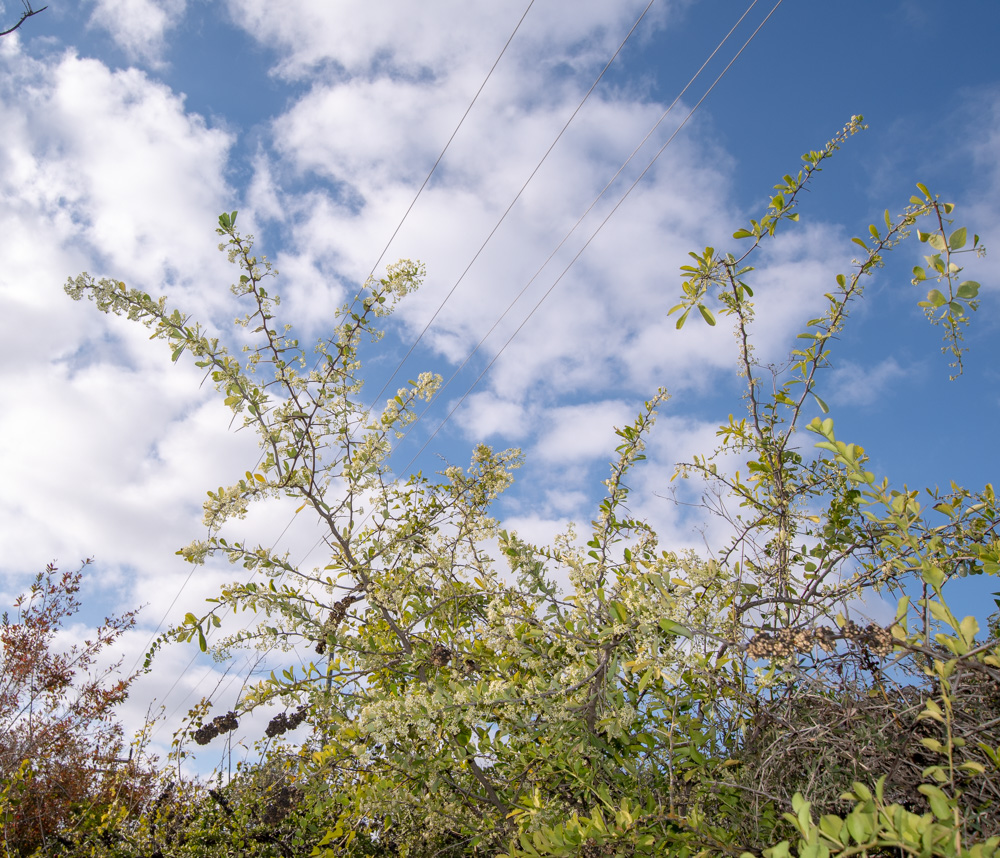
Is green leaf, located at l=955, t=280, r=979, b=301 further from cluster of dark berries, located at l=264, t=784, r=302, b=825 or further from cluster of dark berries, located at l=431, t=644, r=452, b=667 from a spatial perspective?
cluster of dark berries, located at l=264, t=784, r=302, b=825

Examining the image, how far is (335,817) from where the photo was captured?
441 centimetres

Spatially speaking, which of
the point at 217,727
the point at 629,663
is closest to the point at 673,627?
the point at 629,663

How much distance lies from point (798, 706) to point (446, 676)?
145cm

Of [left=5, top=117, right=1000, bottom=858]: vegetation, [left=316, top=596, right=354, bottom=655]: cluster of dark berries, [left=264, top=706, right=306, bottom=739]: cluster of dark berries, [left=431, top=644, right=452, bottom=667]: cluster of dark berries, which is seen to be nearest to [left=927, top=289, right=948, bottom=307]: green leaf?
[left=5, top=117, right=1000, bottom=858]: vegetation

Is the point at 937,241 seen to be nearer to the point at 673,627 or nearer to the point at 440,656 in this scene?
the point at 673,627

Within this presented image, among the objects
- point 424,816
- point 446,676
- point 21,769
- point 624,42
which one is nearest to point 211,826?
point 21,769

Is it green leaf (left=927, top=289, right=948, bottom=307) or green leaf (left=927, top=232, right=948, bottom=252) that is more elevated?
green leaf (left=927, top=232, right=948, bottom=252)

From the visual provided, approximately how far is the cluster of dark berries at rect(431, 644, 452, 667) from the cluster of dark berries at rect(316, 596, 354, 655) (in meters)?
0.51

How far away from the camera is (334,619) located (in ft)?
10.8

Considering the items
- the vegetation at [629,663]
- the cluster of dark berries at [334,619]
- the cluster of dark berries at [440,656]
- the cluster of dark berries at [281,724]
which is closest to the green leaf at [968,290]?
the vegetation at [629,663]

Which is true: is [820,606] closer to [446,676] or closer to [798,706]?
[798,706]

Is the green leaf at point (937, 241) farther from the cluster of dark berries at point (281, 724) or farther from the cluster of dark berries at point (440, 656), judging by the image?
the cluster of dark berries at point (281, 724)

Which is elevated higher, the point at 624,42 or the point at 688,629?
the point at 624,42

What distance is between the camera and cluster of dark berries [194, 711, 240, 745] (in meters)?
3.63
